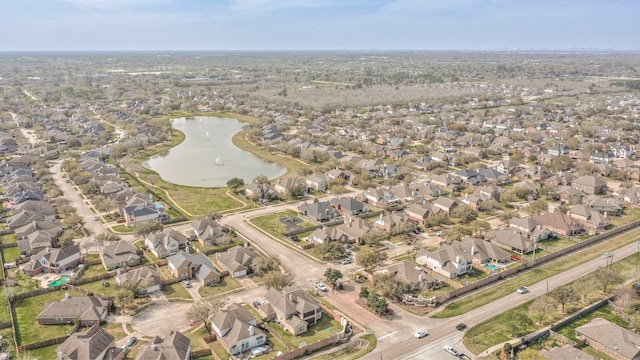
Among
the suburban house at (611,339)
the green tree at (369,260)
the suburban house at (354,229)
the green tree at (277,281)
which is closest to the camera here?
the suburban house at (611,339)

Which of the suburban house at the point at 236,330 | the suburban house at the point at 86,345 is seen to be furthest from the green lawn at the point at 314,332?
the suburban house at the point at 86,345

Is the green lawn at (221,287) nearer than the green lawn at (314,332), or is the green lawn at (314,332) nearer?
the green lawn at (314,332)

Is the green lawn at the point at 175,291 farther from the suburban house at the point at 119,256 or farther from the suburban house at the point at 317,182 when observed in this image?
the suburban house at the point at 317,182

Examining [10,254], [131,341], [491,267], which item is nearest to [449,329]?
[491,267]

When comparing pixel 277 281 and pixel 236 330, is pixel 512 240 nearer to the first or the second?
pixel 277 281

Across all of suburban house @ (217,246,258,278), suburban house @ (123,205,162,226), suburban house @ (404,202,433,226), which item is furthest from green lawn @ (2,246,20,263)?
suburban house @ (404,202,433,226)

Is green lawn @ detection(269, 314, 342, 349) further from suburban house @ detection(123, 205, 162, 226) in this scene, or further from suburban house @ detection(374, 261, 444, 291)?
suburban house @ detection(123, 205, 162, 226)

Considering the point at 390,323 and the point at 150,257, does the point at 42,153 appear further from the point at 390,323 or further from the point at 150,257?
the point at 390,323
